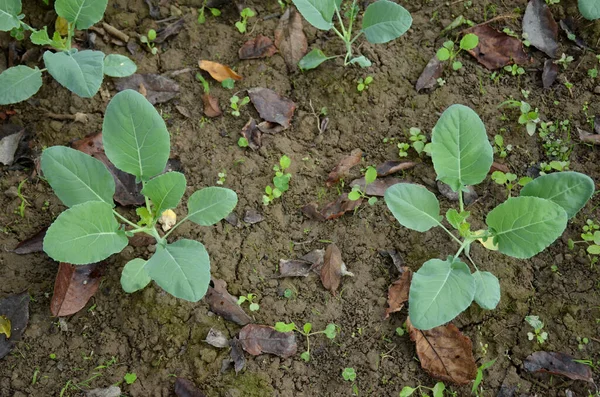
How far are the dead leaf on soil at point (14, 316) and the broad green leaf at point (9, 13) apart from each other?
1.20 metres

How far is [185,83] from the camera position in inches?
104

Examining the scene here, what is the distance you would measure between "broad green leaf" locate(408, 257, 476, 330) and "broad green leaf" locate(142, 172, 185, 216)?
3.20 feet

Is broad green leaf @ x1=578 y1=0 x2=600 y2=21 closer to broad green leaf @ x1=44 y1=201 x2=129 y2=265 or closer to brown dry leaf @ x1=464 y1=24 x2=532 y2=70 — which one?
brown dry leaf @ x1=464 y1=24 x2=532 y2=70

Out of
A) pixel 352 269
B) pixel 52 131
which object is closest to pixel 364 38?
pixel 352 269

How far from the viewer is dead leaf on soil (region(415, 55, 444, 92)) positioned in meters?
2.63

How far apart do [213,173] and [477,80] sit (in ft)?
4.58

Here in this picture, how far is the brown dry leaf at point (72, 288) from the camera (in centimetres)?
216

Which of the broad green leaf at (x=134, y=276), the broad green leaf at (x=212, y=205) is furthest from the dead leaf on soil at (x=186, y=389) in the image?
the broad green leaf at (x=212, y=205)

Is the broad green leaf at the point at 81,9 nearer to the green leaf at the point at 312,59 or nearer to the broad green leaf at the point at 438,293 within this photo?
the green leaf at the point at 312,59

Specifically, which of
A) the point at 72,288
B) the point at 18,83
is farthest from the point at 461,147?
the point at 18,83

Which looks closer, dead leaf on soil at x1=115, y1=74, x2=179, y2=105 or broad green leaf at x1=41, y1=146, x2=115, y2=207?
broad green leaf at x1=41, y1=146, x2=115, y2=207

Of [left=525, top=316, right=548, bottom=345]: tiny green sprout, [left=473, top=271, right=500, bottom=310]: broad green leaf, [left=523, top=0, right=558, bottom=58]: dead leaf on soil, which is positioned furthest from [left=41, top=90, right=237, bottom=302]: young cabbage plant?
[left=523, top=0, right=558, bottom=58]: dead leaf on soil

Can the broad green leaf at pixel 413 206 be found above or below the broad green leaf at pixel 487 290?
above

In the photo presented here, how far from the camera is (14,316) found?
2170 millimetres
